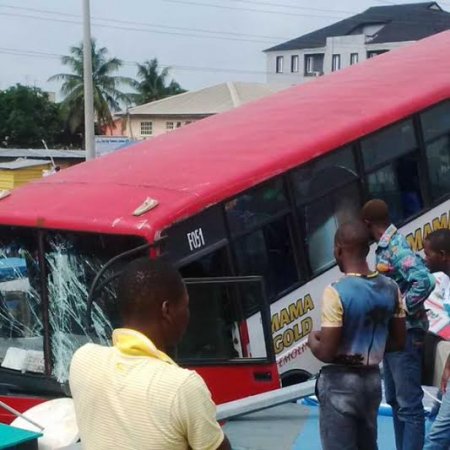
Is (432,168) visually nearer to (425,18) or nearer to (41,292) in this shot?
(41,292)

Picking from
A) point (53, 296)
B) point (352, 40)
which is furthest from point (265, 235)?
point (352, 40)

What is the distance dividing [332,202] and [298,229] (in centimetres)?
→ 52

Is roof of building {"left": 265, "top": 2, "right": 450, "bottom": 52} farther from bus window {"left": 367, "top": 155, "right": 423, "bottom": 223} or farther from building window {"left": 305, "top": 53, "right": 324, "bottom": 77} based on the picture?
bus window {"left": 367, "top": 155, "right": 423, "bottom": 223}

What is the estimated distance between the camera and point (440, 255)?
218 inches

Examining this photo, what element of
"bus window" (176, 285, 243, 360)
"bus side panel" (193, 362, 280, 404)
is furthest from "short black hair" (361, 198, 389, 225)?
"bus side panel" (193, 362, 280, 404)

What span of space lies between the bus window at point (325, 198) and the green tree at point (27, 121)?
210 ft

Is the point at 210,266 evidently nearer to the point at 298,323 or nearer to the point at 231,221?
the point at 231,221

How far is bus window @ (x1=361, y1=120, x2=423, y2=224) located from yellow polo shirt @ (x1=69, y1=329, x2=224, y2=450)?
663 cm

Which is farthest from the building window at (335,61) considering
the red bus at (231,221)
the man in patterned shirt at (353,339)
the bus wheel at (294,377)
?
the man in patterned shirt at (353,339)

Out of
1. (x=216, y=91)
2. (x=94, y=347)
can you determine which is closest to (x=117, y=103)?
(x=216, y=91)

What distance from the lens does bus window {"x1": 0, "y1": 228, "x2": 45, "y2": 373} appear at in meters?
7.50

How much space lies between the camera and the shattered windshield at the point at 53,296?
283 inches

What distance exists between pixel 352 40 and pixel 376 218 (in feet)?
238

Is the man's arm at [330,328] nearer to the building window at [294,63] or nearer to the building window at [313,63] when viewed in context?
the building window at [313,63]
